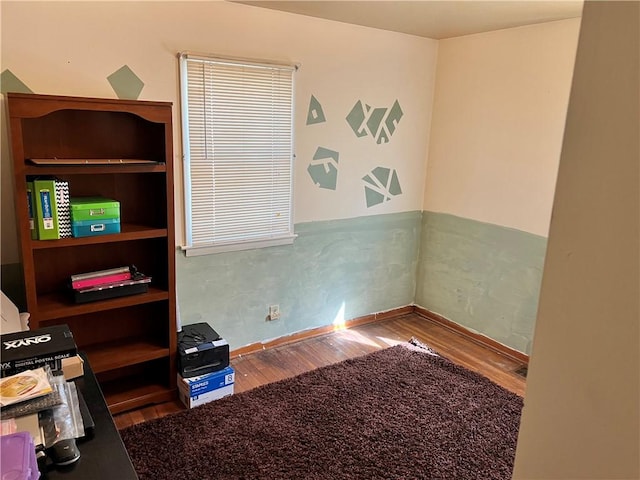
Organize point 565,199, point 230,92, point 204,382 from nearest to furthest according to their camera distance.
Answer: point 565,199 < point 204,382 < point 230,92

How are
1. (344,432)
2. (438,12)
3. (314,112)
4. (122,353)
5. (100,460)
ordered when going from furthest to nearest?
(314,112) < (438,12) < (122,353) < (344,432) < (100,460)

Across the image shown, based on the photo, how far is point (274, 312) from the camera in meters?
3.38

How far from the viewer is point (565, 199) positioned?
0.55m

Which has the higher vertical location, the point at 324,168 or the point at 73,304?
the point at 324,168

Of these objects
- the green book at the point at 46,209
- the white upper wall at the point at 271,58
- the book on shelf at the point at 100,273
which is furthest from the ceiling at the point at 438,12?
the book on shelf at the point at 100,273

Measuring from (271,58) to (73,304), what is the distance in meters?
1.82

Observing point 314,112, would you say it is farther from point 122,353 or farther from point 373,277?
point 122,353

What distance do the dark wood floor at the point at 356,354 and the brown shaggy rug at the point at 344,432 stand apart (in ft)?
0.45

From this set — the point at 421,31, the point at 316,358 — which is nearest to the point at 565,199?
the point at 316,358

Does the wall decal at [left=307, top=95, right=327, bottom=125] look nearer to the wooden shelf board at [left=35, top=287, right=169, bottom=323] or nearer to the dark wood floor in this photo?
the wooden shelf board at [left=35, top=287, right=169, bottom=323]

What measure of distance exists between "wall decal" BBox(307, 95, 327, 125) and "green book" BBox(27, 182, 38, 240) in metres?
1.72

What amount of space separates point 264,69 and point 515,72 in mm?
1676

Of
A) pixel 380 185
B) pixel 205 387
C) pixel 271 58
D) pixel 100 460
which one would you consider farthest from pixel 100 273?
pixel 380 185

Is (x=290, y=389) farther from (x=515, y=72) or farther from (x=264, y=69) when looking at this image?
(x=515, y=72)
